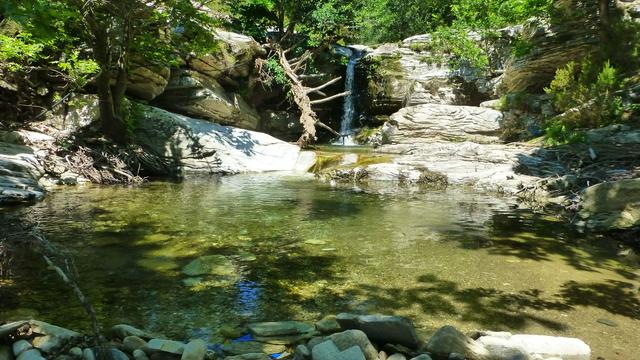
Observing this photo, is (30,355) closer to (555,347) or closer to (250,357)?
(250,357)

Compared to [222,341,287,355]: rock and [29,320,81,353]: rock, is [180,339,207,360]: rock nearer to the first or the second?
[222,341,287,355]: rock

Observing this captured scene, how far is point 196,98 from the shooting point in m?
15.1

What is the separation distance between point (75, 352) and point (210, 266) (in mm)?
2240

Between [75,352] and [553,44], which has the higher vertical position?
[553,44]

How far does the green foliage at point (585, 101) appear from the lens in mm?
11359

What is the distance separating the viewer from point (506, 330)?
145 inches

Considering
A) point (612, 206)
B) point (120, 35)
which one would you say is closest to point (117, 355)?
point (612, 206)

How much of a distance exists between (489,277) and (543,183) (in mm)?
5717

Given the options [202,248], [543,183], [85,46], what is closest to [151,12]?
[85,46]

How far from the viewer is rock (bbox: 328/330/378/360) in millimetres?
2936

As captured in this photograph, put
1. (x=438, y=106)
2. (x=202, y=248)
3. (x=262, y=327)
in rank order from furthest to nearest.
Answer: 1. (x=438, y=106)
2. (x=202, y=248)
3. (x=262, y=327)

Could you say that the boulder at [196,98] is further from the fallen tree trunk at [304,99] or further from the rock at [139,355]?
the rock at [139,355]

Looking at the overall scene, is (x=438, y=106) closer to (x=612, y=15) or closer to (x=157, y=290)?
(x=612, y=15)

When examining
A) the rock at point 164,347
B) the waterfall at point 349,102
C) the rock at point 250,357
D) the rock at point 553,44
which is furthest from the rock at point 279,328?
the waterfall at point 349,102
